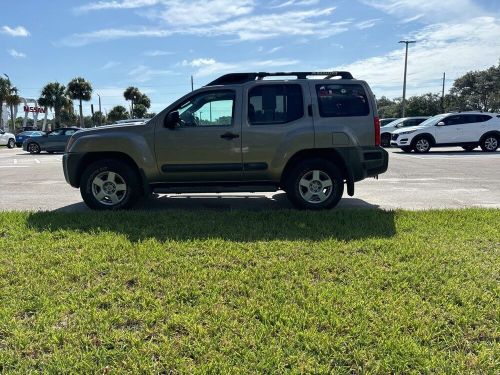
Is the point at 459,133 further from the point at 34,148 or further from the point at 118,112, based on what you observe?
the point at 118,112

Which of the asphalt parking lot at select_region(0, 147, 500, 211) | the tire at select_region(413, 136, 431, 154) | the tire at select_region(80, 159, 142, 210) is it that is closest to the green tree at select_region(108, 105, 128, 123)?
the tire at select_region(413, 136, 431, 154)

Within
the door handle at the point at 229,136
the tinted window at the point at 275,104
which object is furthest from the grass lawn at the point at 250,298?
the tinted window at the point at 275,104

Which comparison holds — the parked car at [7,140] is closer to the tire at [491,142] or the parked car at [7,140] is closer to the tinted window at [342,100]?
the tire at [491,142]

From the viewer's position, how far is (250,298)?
3271 millimetres

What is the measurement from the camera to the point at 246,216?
19.1 ft

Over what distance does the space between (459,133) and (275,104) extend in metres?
14.7

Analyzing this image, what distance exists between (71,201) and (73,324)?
16.6ft

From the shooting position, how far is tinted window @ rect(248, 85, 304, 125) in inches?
243

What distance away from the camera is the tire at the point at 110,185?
628 centimetres

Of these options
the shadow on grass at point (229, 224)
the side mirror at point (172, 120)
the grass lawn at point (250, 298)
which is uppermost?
the side mirror at point (172, 120)

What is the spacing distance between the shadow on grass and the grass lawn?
39mm

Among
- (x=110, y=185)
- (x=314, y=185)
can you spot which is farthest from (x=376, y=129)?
(x=110, y=185)

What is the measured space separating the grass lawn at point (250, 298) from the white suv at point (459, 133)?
1393 cm

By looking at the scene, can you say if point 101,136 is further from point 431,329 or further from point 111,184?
point 431,329
